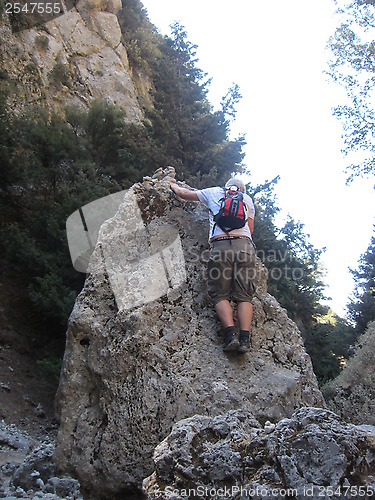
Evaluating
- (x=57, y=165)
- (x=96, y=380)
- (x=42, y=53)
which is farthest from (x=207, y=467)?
(x=42, y=53)

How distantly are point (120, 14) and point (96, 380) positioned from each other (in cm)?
2168

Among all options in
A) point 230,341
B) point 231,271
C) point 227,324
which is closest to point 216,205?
point 231,271

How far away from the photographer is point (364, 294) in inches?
436

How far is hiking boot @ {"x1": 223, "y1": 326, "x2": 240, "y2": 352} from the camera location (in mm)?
3279

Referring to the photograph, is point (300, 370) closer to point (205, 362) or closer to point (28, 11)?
point (205, 362)

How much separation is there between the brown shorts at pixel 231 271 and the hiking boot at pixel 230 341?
28 centimetres

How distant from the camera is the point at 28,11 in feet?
52.6

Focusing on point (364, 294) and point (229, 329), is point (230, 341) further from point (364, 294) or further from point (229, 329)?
point (364, 294)

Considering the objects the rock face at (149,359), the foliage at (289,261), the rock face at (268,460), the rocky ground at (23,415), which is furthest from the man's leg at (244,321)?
the foliage at (289,261)

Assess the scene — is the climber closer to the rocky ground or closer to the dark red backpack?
the dark red backpack

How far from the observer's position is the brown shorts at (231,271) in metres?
3.57

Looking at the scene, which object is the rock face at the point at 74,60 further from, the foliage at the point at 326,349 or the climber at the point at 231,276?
the climber at the point at 231,276

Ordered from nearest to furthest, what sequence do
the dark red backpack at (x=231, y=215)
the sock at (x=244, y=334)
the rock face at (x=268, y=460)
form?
1. the rock face at (x=268, y=460)
2. the sock at (x=244, y=334)
3. the dark red backpack at (x=231, y=215)

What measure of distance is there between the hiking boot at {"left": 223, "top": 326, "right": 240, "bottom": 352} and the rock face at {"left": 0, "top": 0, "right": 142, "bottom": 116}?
11.8 m
